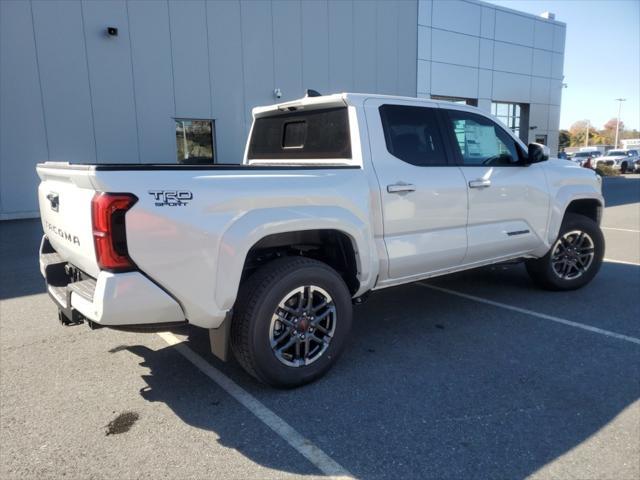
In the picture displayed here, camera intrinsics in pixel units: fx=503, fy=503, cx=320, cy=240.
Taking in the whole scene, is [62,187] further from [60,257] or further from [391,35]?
[391,35]

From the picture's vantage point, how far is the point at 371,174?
12.5 feet

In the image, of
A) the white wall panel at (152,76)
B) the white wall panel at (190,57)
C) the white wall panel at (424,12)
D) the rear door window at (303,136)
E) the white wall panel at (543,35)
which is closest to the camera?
the rear door window at (303,136)

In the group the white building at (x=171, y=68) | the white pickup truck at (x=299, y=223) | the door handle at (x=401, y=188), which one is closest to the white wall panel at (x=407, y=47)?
the white building at (x=171, y=68)

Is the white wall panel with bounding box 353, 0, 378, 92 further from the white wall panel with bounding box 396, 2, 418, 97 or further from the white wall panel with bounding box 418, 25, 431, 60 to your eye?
the white wall panel with bounding box 418, 25, 431, 60

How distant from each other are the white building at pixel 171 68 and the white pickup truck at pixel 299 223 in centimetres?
1020

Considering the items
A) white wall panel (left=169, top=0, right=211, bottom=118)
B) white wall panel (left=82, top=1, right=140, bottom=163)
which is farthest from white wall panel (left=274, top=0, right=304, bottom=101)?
white wall panel (left=82, top=1, right=140, bottom=163)

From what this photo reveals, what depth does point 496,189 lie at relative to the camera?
4680mm

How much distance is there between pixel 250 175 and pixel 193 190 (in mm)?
421

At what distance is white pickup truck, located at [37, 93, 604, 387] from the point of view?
9.07ft

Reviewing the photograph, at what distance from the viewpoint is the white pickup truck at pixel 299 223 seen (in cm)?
276

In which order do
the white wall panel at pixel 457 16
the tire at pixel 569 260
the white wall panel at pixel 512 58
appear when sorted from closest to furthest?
1. the tire at pixel 569 260
2. the white wall panel at pixel 457 16
3. the white wall panel at pixel 512 58

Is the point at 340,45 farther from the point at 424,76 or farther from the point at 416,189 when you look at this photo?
the point at 416,189

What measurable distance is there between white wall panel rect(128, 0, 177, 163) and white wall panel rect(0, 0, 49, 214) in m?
2.48

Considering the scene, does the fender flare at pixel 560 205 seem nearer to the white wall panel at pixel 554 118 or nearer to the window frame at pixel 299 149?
the window frame at pixel 299 149
